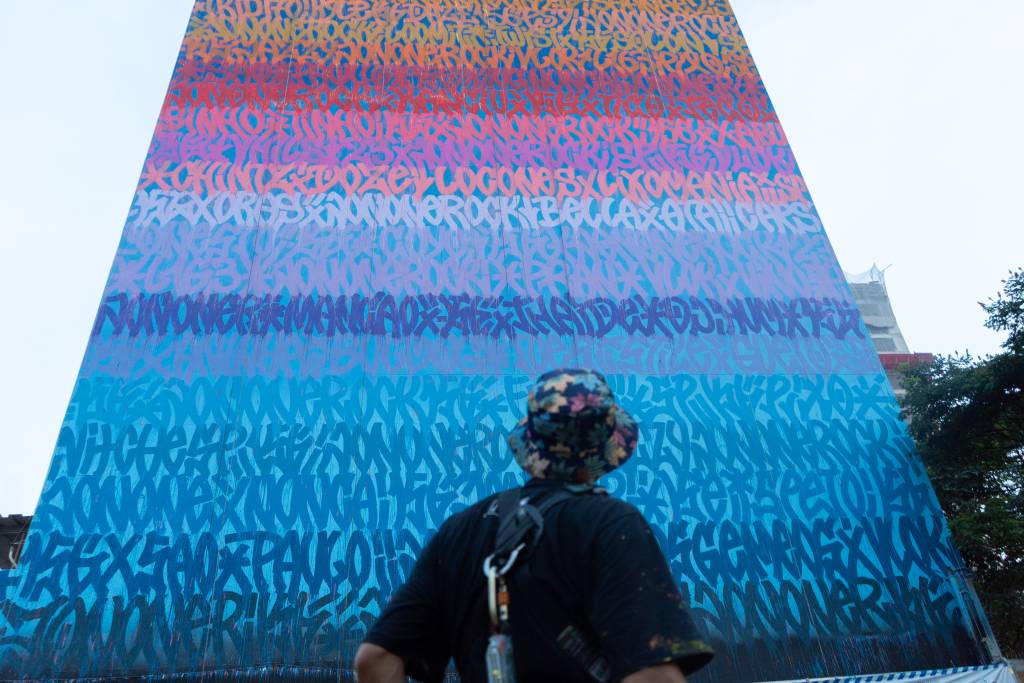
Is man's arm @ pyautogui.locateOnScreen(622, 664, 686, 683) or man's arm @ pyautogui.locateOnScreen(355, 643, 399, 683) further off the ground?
man's arm @ pyautogui.locateOnScreen(355, 643, 399, 683)

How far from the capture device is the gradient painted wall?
5082 millimetres

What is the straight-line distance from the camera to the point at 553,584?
1.19 meters

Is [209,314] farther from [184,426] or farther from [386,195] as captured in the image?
[386,195]

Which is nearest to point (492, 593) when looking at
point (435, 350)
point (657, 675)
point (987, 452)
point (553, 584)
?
point (553, 584)

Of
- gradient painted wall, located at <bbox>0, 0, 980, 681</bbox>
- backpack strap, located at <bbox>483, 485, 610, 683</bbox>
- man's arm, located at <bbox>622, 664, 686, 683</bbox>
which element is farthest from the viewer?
gradient painted wall, located at <bbox>0, 0, 980, 681</bbox>

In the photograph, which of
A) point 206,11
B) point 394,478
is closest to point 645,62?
point 206,11

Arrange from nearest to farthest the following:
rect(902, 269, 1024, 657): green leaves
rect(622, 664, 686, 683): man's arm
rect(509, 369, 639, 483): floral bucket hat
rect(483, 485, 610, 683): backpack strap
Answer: rect(622, 664, 686, 683): man's arm < rect(483, 485, 610, 683): backpack strap < rect(509, 369, 639, 483): floral bucket hat < rect(902, 269, 1024, 657): green leaves

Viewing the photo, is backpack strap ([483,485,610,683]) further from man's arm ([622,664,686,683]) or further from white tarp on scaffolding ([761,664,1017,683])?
white tarp on scaffolding ([761,664,1017,683])

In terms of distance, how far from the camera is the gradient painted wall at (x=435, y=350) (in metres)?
5.08

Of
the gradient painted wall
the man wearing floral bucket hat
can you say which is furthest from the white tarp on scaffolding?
the man wearing floral bucket hat

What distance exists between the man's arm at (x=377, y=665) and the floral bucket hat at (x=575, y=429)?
0.42 m

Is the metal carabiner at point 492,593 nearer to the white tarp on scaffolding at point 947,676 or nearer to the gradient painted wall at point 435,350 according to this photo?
the gradient painted wall at point 435,350

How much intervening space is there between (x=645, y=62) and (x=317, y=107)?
3.43 m

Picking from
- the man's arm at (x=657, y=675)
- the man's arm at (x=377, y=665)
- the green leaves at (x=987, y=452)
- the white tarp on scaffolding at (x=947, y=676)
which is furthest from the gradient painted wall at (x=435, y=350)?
the man's arm at (x=657, y=675)
